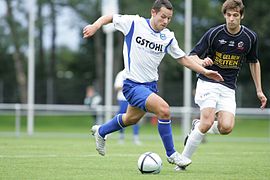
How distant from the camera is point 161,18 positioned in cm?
1047

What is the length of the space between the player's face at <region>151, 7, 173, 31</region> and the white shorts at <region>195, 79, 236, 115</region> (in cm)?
104

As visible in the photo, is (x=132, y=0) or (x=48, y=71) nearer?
(x=132, y=0)

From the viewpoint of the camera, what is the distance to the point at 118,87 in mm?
19062

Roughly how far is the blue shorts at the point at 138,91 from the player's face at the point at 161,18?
31.8 inches

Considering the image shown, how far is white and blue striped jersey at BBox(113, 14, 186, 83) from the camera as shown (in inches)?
416

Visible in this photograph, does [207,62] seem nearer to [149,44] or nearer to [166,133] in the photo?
[149,44]

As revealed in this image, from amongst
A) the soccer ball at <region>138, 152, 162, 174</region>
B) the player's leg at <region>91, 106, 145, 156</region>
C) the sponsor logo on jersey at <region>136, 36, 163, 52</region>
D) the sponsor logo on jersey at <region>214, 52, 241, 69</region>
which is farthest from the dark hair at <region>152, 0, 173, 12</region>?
the soccer ball at <region>138, 152, 162, 174</region>

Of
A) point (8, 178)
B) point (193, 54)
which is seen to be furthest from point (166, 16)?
point (8, 178)

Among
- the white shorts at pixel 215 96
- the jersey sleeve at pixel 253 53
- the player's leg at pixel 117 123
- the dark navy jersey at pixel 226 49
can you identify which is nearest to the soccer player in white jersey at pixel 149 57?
the player's leg at pixel 117 123

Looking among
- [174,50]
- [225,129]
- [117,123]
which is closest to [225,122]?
[225,129]

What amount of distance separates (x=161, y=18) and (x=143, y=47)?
475 millimetres

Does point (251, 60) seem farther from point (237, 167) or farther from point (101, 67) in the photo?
point (101, 67)

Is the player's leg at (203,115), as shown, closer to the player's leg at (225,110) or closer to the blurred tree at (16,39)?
the player's leg at (225,110)

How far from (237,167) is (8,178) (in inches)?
144
